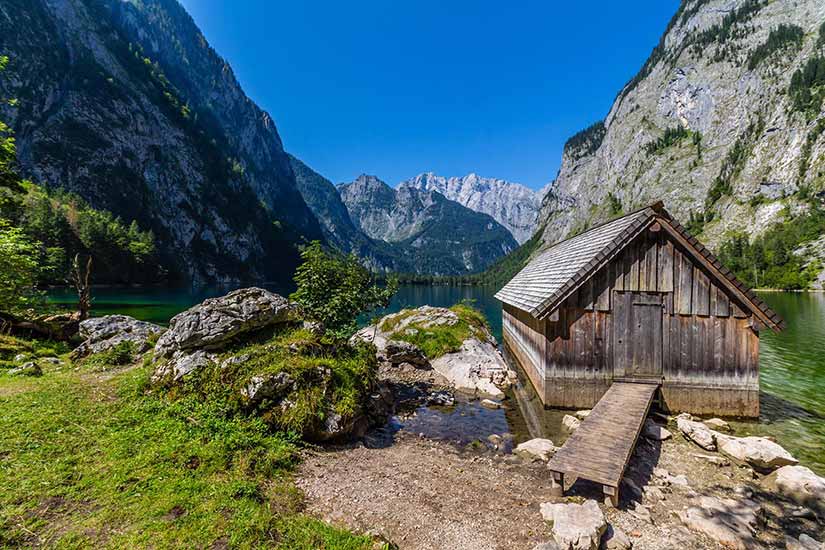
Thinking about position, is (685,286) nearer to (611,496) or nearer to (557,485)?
(611,496)

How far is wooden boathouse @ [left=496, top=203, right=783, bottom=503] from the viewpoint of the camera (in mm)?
12727

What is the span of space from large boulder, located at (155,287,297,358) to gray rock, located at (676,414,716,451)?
13791 mm

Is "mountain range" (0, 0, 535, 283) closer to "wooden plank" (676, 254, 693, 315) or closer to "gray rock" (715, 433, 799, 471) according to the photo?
"wooden plank" (676, 254, 693, 315)

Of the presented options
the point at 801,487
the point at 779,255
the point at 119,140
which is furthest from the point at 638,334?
the point at 119,140

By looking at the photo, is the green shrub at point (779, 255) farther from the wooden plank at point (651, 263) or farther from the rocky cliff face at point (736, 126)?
the wooden plank at point (651, 263)

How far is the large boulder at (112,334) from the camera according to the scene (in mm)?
16234

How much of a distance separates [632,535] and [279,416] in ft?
27.7

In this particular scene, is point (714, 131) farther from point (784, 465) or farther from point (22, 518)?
point (22, 518)

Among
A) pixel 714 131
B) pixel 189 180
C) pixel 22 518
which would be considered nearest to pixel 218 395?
pixel 22 518

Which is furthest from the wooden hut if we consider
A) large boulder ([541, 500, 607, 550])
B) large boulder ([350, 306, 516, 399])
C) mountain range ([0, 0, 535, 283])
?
mountain range ([0, 0, 535, 283])

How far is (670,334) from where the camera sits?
43.3ft

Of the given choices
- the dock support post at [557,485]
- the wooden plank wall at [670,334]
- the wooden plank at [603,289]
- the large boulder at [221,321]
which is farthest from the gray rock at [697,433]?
the large boulder at [221,321]

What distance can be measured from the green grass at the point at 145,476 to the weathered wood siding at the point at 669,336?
10.6 m

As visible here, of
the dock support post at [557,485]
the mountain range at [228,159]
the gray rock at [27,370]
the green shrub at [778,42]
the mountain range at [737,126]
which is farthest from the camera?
the green shrub at [778,42]
